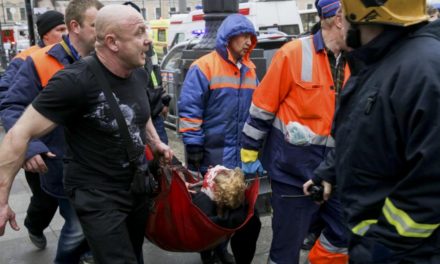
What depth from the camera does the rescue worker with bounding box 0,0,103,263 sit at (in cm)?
327

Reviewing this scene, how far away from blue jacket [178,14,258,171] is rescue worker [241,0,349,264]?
1.86ft

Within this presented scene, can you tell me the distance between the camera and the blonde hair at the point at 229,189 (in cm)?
314

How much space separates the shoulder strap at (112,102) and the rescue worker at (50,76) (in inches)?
34.8

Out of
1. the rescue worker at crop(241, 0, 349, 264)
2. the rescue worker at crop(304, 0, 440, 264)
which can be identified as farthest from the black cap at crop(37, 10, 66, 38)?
the rescue worker at crop(304, 0, 440, 264)

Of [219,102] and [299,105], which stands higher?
[299,105]

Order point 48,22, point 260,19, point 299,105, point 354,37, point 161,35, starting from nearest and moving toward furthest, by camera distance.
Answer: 1. point 354,37
2. point 299,105
3. point 48,22
4. point 260,19
5. point 161,35

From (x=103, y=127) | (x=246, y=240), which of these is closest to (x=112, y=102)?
(x=103, y=127)

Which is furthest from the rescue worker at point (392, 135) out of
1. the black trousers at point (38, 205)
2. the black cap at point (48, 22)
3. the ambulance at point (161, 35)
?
the ambulance at point (161, 35)

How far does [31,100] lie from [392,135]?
2.50 metres

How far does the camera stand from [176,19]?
17.4 m

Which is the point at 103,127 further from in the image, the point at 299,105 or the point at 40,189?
the point at 40,189

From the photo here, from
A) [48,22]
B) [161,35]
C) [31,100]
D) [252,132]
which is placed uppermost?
[48,22]

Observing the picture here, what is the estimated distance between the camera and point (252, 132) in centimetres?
316

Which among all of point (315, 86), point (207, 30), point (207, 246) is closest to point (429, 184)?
point (315, 86)
